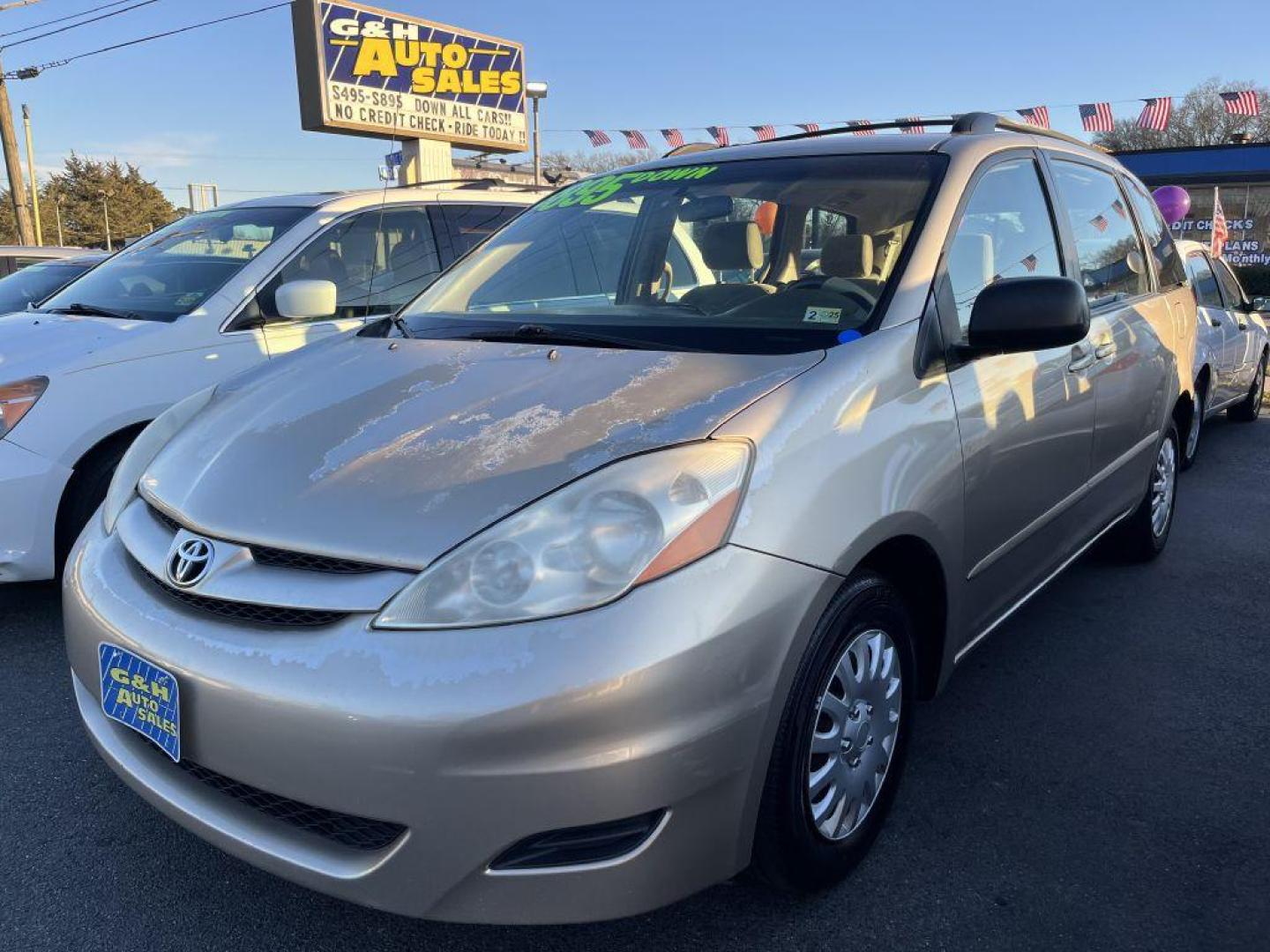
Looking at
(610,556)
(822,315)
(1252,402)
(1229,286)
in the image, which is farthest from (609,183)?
(1252,402)

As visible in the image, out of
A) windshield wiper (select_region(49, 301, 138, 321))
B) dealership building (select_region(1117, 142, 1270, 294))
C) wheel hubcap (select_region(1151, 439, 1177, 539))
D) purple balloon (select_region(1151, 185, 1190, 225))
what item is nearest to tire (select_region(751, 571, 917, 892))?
wheel hubcap (select_region(1151, 439, 1177, 539))

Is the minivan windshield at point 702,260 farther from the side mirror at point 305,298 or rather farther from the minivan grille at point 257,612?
the minivan grille at point 257,612

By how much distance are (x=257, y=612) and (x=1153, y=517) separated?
394 cm

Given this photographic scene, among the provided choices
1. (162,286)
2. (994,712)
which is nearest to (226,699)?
(994,712)

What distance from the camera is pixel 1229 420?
857cm

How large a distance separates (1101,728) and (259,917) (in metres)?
2.37

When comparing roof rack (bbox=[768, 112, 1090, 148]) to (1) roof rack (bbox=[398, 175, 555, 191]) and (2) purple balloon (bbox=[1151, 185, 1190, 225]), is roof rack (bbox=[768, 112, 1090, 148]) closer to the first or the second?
(1) roof rack (bbox=[398, 175, 555, 191])

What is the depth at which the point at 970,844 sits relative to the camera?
7.70 ft

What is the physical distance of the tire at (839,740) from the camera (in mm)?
1858

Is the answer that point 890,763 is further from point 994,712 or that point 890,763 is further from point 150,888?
point 150,888

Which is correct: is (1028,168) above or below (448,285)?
above

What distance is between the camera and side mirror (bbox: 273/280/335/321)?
3.92 metres

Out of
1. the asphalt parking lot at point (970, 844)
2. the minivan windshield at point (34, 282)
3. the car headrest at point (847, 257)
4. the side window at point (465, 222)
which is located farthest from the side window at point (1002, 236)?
the minivan windshield at point (34, 282)

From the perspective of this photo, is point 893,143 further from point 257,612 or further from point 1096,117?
point 1096,117
